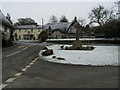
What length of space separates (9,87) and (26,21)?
92.4 m

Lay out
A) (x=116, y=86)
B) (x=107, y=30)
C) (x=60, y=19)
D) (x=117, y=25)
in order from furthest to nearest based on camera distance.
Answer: (x=60, y=19) → (x=107, y=30) → (x=117, y=25) → (x=116, y=86)

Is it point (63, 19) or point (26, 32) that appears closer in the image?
point (26, 32)

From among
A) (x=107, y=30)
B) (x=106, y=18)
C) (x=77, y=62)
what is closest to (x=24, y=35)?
(x=106, y=18)

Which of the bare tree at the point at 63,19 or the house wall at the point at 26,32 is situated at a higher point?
the bare tree at the point at 63,19

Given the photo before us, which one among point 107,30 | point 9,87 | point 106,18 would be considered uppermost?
point 106,18

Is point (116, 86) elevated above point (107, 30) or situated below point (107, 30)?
below

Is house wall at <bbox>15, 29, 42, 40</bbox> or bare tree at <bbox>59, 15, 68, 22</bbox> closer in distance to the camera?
house wall at <bbox>15, 29, 42, 40</bbox>

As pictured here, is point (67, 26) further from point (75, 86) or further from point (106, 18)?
point (75, 86)

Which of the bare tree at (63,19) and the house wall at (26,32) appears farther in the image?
the bare tree at (63,19)

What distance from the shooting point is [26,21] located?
313ft

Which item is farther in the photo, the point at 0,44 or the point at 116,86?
the point at 0,44

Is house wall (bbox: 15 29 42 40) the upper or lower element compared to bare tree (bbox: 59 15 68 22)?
lower

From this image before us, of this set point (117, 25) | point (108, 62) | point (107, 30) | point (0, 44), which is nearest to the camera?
point (108, 62)

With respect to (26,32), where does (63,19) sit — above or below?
above
